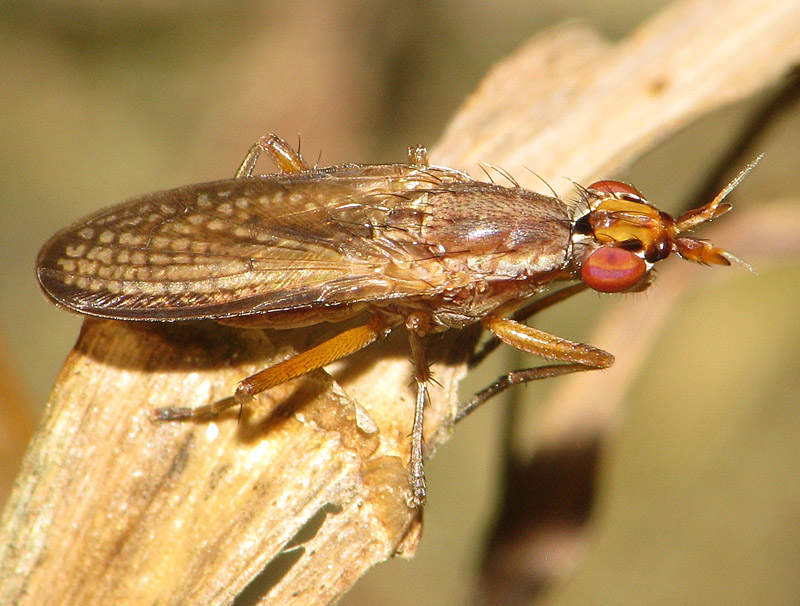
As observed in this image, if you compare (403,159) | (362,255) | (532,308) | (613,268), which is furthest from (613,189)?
(403,159)

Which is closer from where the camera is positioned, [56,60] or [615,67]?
[615,67]

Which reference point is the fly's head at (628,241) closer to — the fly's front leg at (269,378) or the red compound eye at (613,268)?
the red compound eye at (613,268)

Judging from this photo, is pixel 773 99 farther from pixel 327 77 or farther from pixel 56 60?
pixel 56 60

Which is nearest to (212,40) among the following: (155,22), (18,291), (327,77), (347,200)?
(155,22)

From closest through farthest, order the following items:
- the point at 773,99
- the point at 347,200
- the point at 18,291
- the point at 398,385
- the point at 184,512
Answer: the point at 184,512 < the point at 398,385 < the point at 347,200 < the point at 773,99 < the point at 18,291

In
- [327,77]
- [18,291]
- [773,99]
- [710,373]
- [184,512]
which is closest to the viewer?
[184,512]

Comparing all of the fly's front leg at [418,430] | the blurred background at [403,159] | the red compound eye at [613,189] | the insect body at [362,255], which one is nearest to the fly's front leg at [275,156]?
the insect body at [362,255]

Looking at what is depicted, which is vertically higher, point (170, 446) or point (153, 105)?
point (153, 105)

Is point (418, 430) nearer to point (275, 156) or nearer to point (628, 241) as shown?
point (628, 241)
